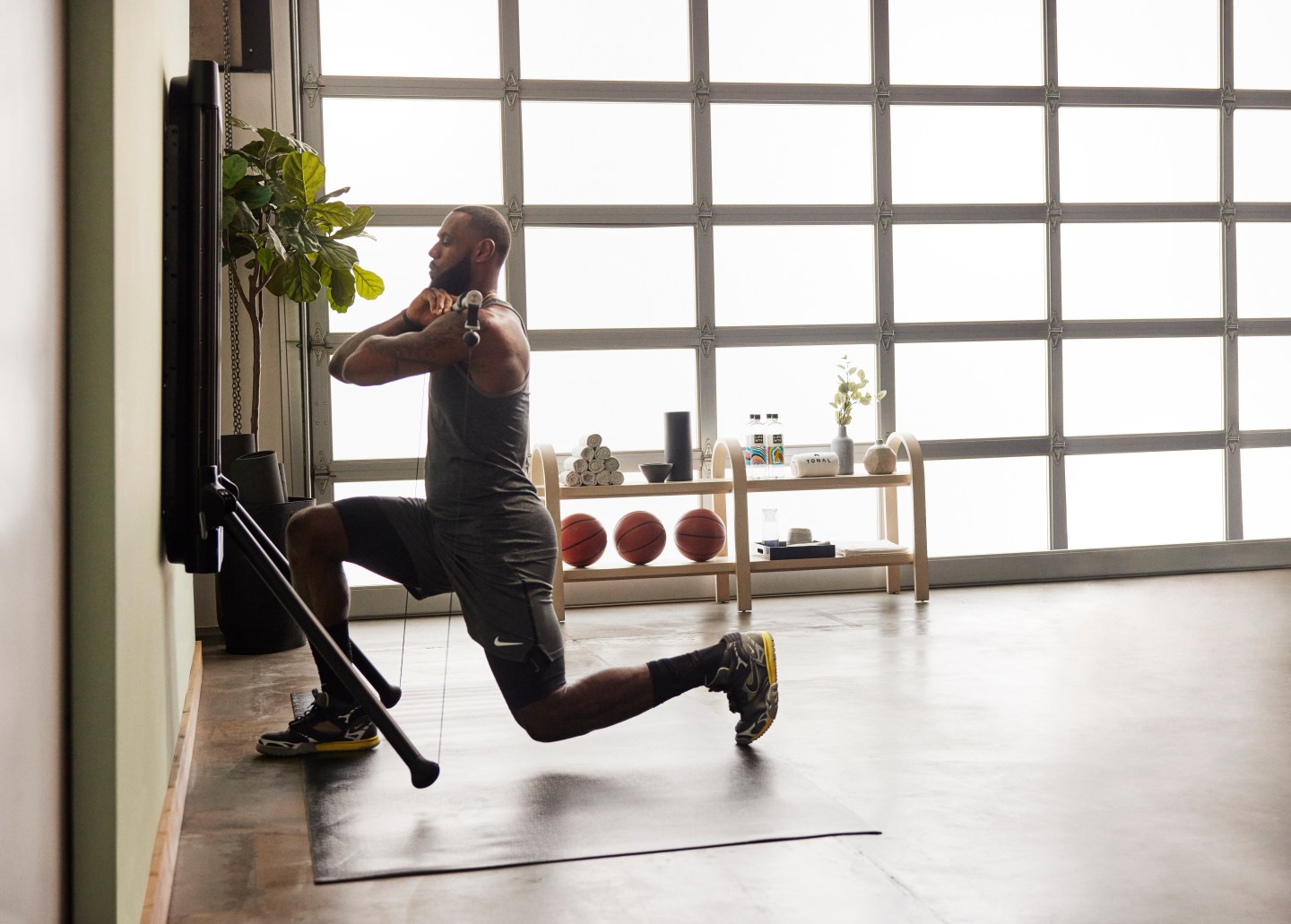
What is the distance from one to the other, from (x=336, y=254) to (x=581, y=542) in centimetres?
156

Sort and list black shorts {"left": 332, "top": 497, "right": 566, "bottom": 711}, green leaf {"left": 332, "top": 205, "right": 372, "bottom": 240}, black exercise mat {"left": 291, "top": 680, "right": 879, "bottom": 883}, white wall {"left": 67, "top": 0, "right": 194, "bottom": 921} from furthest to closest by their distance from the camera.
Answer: green leaf {"left": 332, "top": 205, "right": 372, "bottom": 240}
black shorts {"left": 332, "top": 497, "right": 566, "bottom": 711}
black exercise mat {"left": 291, "top": 680, "right": 879, "bottom": 883}
white wall {"left": 67, "top": 0, "right": 194, "bottom": 921}

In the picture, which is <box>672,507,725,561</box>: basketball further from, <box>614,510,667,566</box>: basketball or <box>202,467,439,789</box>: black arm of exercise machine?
<box>202,467,439,789</box>: black arm of exercise machine

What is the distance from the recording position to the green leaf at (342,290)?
486cm

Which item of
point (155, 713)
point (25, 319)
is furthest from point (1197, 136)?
point (25, 319)

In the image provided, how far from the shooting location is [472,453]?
9.29 feet

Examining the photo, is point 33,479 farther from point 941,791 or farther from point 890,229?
point 890,229

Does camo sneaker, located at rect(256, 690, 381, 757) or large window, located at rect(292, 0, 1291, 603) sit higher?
large window, located at rect(292, 0, 1291, 603)

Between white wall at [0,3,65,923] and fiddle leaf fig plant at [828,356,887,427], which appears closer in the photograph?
white wall at [0,3,65,923]

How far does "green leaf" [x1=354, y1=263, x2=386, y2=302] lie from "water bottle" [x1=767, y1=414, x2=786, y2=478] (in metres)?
1.89

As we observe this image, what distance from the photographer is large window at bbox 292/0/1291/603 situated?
18.6ft

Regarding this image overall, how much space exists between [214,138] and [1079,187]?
5.09 metres

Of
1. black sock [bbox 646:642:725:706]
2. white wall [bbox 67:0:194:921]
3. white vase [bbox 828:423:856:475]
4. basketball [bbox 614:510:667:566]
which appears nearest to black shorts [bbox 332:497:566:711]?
black sock [bbox 646:642:725:706]

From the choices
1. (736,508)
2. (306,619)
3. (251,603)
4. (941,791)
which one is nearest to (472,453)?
(306,619)

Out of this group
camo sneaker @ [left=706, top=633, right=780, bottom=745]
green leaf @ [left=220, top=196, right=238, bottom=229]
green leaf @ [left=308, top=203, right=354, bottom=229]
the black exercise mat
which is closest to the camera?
the black exercise mat
